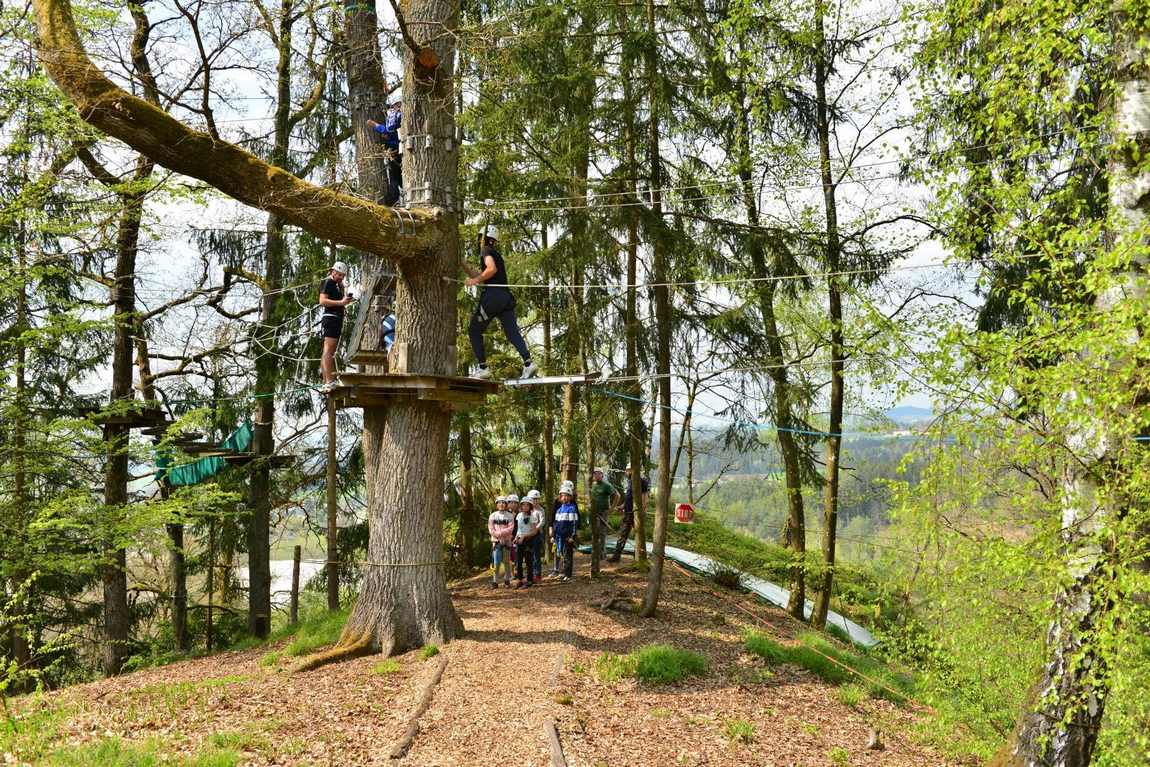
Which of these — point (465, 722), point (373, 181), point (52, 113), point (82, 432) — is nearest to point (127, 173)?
point (52, 113)

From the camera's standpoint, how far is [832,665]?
9.49 metres

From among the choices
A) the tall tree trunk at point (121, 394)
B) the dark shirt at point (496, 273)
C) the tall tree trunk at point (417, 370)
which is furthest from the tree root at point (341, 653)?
the tall tree trunk at point (121, 394)

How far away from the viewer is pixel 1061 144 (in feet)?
33.3

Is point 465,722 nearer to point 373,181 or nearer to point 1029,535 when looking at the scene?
point 1029,535

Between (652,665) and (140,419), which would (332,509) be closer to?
(140,419)

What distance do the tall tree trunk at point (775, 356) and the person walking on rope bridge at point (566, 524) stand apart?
3455 mm

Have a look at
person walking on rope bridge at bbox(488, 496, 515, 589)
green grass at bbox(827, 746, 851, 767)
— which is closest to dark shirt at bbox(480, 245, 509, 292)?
person walking on rope bridge at bbox(488, 496, 515, 589)

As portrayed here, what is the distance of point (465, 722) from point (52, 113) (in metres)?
9.91

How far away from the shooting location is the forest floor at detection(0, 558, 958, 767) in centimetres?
589

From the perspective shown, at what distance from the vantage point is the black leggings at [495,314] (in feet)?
29.3

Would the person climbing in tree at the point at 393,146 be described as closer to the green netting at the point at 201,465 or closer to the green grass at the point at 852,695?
the green netting at the point at 201,465

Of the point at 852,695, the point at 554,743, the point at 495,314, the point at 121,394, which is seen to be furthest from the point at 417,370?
the point at 121,394

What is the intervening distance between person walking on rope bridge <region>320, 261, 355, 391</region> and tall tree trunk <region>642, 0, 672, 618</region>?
3.99m

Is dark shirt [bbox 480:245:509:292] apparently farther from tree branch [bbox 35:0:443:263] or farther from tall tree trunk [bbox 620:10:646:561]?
tall tree trunk [bbox 620:10:646:561]
